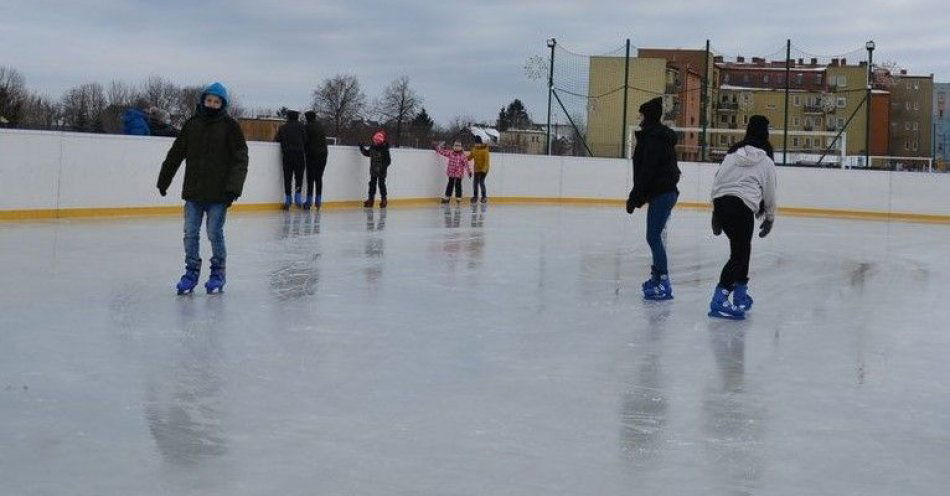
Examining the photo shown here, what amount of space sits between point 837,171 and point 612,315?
19.0 meters

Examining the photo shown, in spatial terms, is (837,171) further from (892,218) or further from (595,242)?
(595,242)

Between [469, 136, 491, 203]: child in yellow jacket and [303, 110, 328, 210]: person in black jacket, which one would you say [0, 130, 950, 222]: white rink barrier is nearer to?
[303, 110, 328, 210]: person in black jacket

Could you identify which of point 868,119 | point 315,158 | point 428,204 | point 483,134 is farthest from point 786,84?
point 315,158

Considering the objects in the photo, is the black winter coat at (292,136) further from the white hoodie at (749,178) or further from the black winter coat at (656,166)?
the white hoodie at (749,178)

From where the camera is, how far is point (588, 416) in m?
4.72

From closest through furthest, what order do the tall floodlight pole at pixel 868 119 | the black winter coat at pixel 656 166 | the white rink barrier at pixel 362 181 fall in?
the black winter coat at pixel 656 166 → the white rink barrier at pixel 362 181 → the tall floodlight pole at pixel 868 119

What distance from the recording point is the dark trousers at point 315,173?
19.1m

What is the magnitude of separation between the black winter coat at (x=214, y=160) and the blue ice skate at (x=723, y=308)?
3.18 m

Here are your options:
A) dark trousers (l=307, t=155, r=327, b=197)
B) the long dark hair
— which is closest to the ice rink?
the long dark hair

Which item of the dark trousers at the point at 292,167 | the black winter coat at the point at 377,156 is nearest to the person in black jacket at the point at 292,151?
the dark trousers at the point at 292,167

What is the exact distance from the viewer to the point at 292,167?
61.2 ft

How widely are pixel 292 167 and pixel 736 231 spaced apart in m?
11.8

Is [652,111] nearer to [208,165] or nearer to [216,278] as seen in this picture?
[208,165]

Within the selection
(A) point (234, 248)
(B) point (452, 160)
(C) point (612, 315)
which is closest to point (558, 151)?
(B) point (452, 160)
